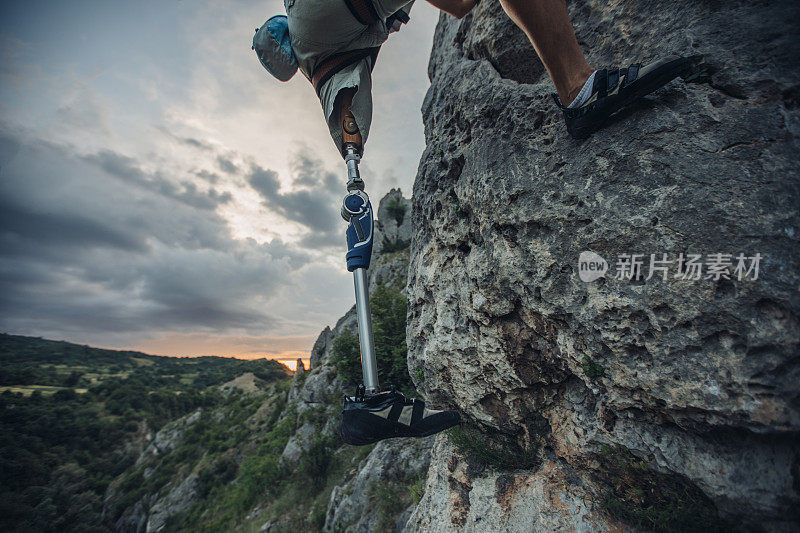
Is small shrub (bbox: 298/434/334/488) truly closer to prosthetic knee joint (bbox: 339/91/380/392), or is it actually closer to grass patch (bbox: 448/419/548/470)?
grass patch (bbox: 448/419/548/470)

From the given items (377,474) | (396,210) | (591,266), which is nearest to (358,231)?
(591,266)

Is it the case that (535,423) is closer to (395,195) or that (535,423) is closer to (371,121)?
(371,121)

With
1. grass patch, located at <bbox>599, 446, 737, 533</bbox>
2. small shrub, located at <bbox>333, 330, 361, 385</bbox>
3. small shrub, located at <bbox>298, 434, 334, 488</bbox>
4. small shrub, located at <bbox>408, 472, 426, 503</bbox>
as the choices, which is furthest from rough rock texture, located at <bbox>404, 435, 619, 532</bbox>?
small shrub, located at <bbox>333, 330, 361, 385</bbox>

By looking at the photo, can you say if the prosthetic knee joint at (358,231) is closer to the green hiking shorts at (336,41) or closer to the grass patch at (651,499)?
the green hiking shorts at (336,41)

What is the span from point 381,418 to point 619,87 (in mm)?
3320

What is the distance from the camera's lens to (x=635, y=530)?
2191 mm

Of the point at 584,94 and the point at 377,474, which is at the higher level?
the point at 584,94

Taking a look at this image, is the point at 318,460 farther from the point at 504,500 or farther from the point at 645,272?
the point at 645,272

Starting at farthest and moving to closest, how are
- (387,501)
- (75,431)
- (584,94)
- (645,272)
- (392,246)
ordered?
(75,431) → (392,246) → (387,501) → (584,94) → (645,272)

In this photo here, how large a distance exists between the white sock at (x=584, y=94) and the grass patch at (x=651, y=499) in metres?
2.84

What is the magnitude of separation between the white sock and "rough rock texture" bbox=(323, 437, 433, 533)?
296 inches

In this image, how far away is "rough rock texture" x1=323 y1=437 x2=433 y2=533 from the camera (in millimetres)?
6896

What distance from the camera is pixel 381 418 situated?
2.57 metres

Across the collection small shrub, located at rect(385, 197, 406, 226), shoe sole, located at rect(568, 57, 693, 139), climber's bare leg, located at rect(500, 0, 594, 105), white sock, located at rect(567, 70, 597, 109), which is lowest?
shoe sole, located at rect(568, 57, 693, 139)
